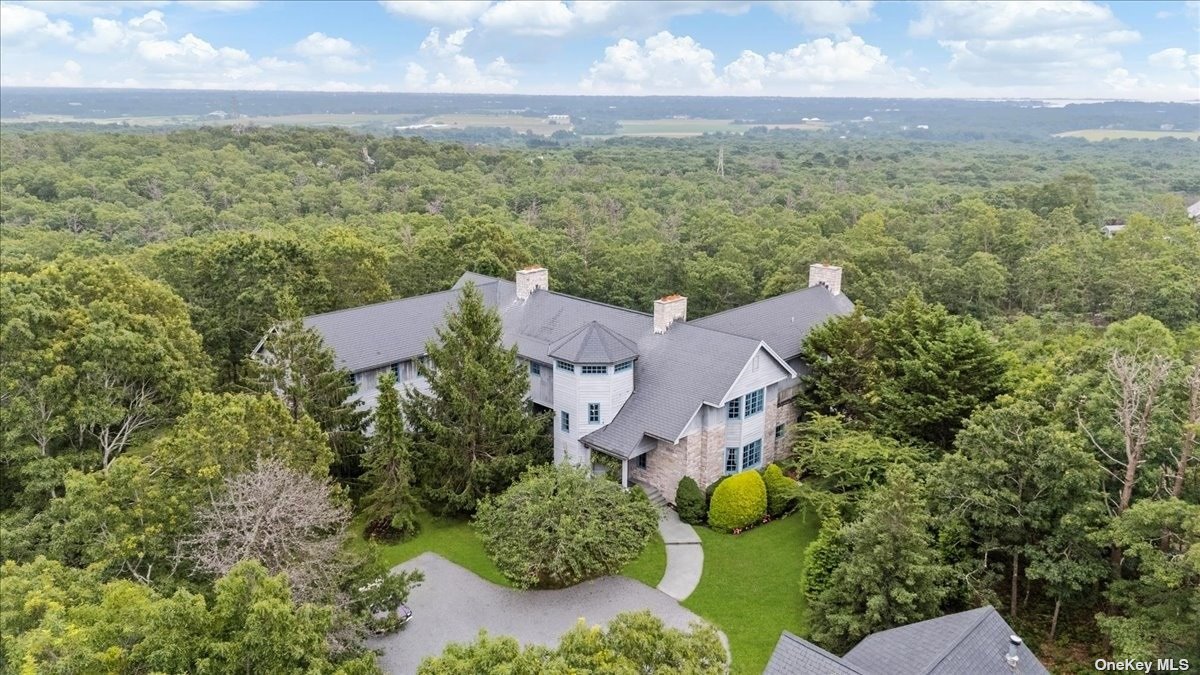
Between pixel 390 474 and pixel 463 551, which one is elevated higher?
pixel 390 474

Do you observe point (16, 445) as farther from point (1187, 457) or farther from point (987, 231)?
point (987, 231)

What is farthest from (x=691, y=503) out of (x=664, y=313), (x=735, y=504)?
(x=664, y=313)

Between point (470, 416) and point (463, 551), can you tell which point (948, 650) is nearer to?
point (463, 551)

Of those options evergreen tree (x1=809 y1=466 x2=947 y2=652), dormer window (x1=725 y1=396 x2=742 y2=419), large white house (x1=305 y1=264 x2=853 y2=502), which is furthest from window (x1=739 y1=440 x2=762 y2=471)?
evergreen tree (x1=809 y1=466 x2=947 y2=652)

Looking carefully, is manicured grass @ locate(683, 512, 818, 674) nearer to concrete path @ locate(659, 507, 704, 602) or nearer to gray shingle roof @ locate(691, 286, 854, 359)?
concrete path @ locate(659, 507, 704, 602)

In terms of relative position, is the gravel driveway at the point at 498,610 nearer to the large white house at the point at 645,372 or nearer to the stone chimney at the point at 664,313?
the large white house at the point at 645,372

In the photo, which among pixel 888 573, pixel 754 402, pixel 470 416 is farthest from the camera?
pixel 754 402

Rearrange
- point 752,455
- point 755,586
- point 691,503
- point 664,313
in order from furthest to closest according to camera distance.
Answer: point 664,313, point 752,455, point 691,503, point 755,586
